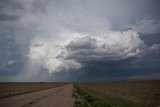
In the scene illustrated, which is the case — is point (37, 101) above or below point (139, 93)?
below

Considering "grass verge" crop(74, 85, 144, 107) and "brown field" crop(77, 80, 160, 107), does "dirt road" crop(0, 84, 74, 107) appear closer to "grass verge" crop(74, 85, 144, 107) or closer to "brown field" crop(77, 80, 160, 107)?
"grass verge" crop(74, 85, 144, 107)

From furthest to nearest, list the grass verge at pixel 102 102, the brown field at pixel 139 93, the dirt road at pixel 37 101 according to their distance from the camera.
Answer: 1. the brown field at pixel 139 93
2. the dirt road at pixel 37 101
3. the grass verge at pixel 102 102

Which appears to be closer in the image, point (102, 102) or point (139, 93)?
point (102, 102)

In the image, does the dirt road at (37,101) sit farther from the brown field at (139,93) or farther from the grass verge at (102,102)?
the brown field at (139,93)

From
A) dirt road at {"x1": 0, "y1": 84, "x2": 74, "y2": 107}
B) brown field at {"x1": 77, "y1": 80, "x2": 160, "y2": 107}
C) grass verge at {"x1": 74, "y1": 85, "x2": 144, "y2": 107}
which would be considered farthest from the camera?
brown field at {"x1": 77, "y1": 80, "x2": 160, "y2": 107}

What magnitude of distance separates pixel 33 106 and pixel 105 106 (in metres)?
6.72

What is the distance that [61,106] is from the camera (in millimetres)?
22906

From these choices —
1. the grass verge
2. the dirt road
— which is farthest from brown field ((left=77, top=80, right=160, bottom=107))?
the dirt road

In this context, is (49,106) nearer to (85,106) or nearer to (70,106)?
(70,106)

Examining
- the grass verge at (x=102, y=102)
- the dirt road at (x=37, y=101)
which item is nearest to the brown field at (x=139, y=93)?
the grass verge at (x=102, y=102)

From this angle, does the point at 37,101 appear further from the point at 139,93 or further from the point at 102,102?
the point at 139,93

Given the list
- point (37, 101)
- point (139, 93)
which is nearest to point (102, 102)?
point (37, 101)

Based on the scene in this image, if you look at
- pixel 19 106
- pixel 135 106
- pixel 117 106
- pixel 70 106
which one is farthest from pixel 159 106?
pixel 19 106

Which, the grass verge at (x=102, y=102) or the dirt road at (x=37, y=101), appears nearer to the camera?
the grass verge at (x=102, y=102)
